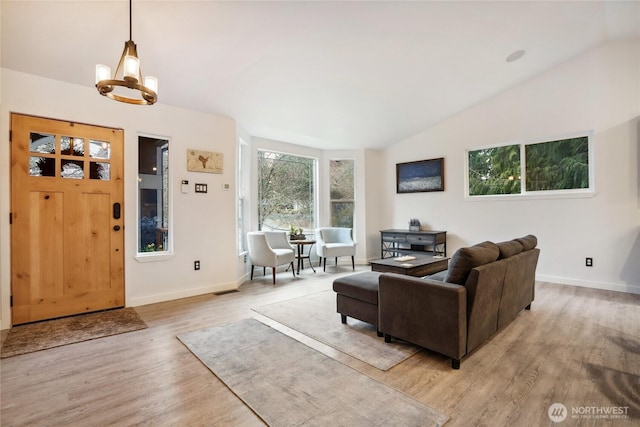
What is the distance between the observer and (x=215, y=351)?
96.7 inches

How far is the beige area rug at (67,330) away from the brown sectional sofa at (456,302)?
8.05ft

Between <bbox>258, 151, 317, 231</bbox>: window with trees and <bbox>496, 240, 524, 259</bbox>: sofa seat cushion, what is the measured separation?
4020 millimetres

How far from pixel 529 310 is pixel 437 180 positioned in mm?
2969

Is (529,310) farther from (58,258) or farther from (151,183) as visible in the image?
(58,258)

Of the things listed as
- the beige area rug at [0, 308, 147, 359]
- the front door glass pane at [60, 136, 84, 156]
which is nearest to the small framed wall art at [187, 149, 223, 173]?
the front door glass pane at [60, 136, 84, 156]

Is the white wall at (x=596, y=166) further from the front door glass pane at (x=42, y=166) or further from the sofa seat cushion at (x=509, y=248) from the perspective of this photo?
the front door glass pane at (x=42, y=166)

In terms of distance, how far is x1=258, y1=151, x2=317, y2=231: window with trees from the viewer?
5723 mm

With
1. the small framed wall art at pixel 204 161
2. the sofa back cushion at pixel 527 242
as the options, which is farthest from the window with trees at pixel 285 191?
the sofa back cushion at pixel 527 242

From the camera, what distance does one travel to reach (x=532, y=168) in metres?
4.85

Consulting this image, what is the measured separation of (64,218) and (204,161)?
166cm

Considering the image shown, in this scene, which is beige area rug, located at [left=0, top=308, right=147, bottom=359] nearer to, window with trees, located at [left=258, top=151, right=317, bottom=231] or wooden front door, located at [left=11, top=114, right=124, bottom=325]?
wooden front door, located at [left=11, top=114, right=124, bottom=325]

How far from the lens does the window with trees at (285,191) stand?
5.72 metres

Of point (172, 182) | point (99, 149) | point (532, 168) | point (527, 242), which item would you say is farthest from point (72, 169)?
point (532, 168)

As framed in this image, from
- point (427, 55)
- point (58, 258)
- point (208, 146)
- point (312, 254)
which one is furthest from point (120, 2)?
point (312, 254)
